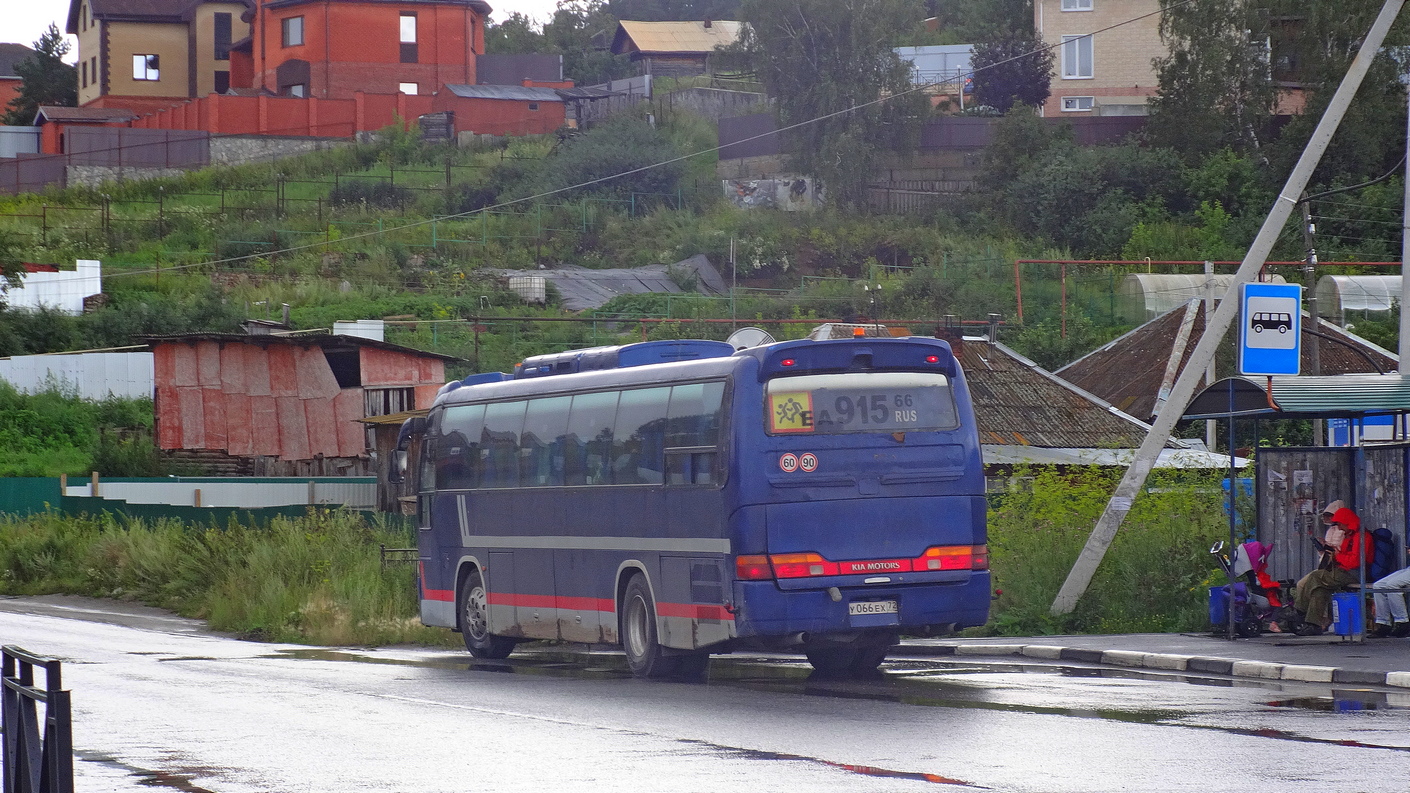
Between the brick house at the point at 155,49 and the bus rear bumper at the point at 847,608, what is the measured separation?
85.5 m

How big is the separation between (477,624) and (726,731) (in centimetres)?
962

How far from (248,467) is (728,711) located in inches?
1355

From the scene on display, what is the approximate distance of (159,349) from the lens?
4447cm

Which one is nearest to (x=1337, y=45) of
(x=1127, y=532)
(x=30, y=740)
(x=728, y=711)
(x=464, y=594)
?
(x=1127, y=532)

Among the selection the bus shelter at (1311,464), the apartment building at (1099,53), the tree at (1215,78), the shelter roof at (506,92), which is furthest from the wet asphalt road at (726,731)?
the apartment building at (1099,53)

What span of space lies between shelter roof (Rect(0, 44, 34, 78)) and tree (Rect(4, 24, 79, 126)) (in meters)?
18.0

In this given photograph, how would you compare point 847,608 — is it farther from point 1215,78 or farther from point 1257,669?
point 1215,78

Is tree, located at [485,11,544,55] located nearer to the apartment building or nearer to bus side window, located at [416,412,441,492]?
the apartment building

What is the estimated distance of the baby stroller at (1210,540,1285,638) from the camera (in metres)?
18.2

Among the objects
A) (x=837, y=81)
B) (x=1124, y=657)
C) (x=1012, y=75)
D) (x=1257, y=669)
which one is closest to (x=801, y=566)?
(x=1124, y=657)

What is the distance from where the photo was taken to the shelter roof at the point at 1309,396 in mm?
17000

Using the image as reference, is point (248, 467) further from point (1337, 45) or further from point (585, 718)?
point (1337, 45)

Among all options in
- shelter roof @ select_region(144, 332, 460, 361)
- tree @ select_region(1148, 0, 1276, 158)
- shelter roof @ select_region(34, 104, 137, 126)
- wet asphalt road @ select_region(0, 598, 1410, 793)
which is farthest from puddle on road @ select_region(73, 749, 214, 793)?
shelter roof @ select_region(34, 104, 137, 126)

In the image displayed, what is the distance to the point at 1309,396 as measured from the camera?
56.8 feet
